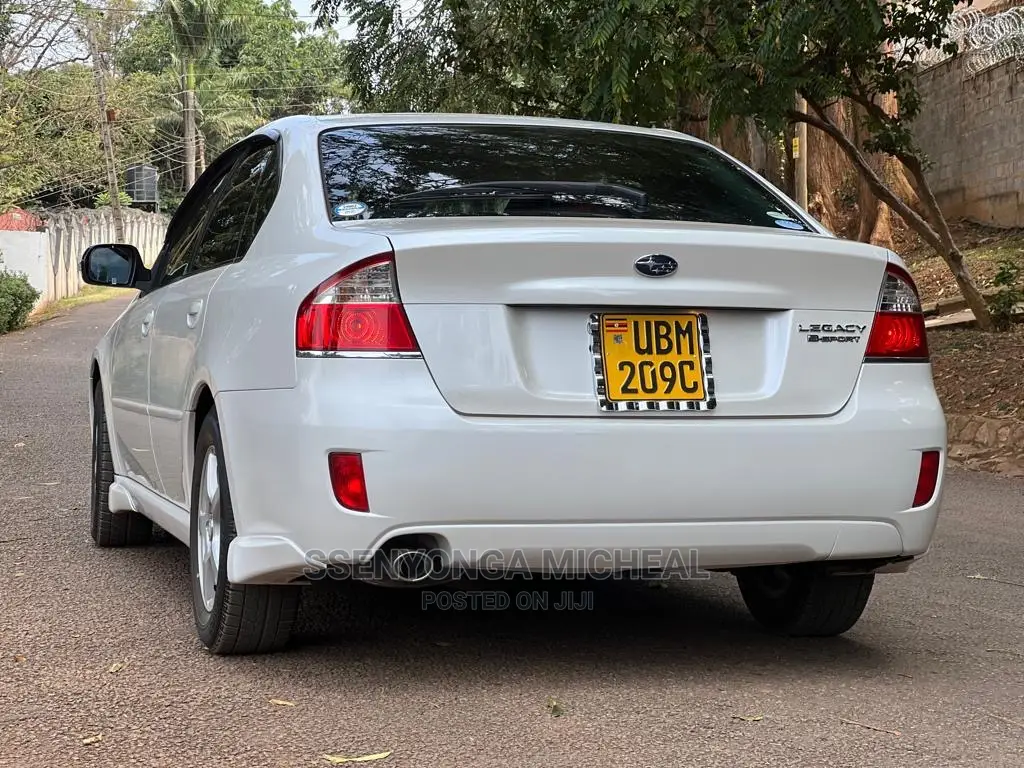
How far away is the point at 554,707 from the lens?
367 cm

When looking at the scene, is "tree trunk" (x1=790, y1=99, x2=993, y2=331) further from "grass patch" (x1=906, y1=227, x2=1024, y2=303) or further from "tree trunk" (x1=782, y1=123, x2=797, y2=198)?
"tree trunk" (x1=782, y1=123, x2=797, y2=198)

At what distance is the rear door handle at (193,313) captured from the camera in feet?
14.5

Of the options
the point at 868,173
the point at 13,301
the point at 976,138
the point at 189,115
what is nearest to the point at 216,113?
the point at 189,115

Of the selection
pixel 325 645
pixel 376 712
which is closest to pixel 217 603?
pixel 325 645

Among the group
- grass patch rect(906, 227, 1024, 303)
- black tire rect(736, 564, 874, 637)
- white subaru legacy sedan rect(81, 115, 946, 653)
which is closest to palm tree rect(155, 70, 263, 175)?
grass patch rect(906, 227, 1024, 303)

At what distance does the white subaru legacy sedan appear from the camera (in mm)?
3549

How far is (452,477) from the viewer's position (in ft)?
11.6

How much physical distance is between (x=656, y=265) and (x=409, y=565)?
1021mm

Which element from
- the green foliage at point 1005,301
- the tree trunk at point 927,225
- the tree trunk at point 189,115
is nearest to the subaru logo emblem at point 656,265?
the tree trunk at point 927,225

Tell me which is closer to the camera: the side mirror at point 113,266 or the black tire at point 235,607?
the black tire at point 235,607

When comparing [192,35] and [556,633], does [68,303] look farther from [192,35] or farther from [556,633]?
[192,35]

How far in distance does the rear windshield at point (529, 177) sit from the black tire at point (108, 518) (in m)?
2.28

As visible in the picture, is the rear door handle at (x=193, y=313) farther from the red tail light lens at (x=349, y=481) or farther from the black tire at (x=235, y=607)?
the red tail light lens at (x=349, y=481)

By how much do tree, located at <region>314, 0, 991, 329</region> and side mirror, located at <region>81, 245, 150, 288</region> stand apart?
3.41 metres
